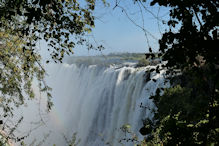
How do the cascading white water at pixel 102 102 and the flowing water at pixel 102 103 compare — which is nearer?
the flowing water at pixel 102 103

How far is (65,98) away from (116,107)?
875 inches

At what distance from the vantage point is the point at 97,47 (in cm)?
327

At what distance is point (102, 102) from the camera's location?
22953 mm

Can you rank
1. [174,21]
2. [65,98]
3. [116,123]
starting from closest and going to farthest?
1. [174,21]
2. [116,123]
3. [65,98]

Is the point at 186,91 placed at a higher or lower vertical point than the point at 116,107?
higher

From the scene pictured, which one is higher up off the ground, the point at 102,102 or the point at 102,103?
the point at 102,102

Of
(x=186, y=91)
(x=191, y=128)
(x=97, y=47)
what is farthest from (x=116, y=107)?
(x=191, y=128)

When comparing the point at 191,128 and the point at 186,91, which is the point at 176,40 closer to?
the point at 191,128

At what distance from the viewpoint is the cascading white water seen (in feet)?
51.8

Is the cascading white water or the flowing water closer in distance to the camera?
the flowing water

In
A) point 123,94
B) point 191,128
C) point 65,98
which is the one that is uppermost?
point 191,128

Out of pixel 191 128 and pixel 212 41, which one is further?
pixel 191 128

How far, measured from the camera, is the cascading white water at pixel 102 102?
51.8 feet

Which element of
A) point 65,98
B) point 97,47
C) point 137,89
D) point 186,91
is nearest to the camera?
point 97,47
